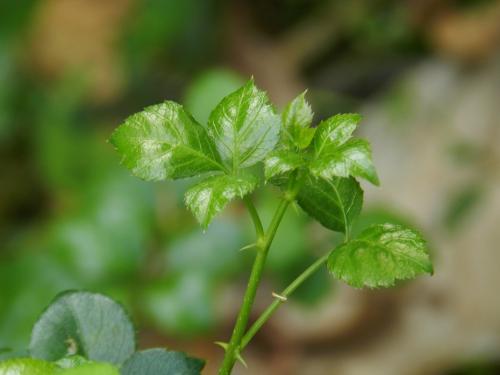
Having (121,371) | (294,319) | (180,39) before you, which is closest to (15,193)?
(180,39)

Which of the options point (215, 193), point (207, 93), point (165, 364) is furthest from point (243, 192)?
point (207, 93)

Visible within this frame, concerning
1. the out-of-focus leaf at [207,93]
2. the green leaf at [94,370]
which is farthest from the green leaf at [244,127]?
the out-of-focus leaf at [207,93]

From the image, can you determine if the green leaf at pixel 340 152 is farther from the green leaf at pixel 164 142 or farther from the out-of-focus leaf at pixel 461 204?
the out-of-focus leaf at pixel 461 204

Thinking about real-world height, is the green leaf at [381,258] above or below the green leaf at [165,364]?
above

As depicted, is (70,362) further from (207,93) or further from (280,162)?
(207,93)

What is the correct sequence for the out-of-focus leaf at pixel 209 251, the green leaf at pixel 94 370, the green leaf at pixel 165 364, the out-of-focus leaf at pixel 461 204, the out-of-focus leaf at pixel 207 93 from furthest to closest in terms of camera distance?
the out-of-focus leaf at pixel 461 204
the out-of-focus leaf at pixel 209 251
the out-of-focus leaf at pixel 207 93
the green leaf at pixel 165 364
the green leaf at pixel 94 370

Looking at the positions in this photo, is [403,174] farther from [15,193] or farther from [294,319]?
[15,193]

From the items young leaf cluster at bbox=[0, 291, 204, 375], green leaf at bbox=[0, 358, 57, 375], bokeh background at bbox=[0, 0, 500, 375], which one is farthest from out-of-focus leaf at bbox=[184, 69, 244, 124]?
green leaf at bbox=[0, 358, 57, 375]
